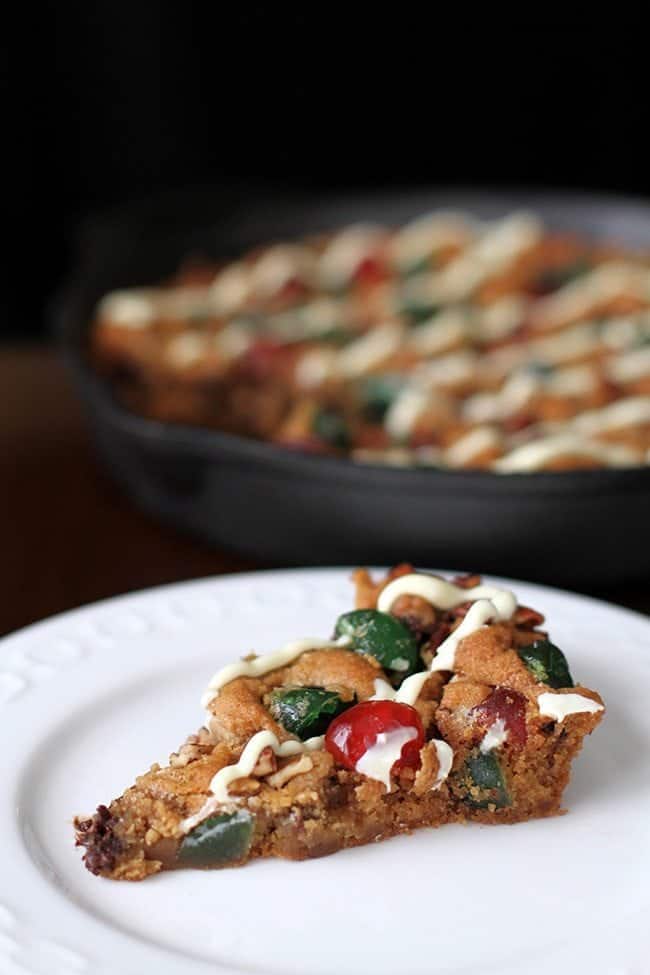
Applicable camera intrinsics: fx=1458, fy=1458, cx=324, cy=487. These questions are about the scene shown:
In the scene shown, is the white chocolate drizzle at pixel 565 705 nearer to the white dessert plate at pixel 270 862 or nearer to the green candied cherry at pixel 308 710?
the white dessert plate at pixel 270 862

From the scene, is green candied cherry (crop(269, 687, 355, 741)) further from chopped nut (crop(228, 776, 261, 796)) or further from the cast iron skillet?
the cast iron skillet

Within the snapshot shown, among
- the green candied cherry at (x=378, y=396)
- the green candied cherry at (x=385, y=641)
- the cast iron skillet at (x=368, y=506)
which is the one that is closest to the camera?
the green candied cherry at (x=385, y=641)

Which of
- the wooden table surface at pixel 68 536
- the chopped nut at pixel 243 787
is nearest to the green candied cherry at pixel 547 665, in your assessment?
the chopped nut at pixel 243 787

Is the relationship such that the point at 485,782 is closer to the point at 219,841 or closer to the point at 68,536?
the point at 219,841

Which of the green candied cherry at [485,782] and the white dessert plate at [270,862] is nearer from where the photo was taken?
the white dessert plate at [270,862]

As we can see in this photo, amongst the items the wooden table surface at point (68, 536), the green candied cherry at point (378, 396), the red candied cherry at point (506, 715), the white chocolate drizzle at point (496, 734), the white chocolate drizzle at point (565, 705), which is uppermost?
the green candied cherry at point (378, 396)

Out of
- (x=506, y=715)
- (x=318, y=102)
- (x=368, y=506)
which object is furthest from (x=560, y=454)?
(x=318, y=102)

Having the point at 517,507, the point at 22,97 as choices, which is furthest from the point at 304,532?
the point at 22,97

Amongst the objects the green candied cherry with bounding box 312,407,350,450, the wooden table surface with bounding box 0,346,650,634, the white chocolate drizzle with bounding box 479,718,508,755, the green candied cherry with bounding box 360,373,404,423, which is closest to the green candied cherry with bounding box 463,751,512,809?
the white chocolate drizzle with bounding box 479,718,508,755

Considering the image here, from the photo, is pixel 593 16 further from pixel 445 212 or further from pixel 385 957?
pixel 385 957
